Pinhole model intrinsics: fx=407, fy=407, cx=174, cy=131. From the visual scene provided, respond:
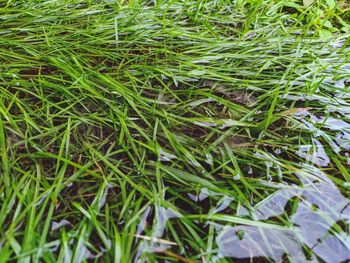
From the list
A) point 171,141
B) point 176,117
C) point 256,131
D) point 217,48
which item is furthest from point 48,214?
point 217,48

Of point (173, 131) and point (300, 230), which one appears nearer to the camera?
point (300, 230)

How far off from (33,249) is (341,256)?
3.41 ft

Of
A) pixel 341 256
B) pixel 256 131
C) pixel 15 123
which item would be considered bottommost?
pixel 341 256

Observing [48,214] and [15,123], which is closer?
[48,214]

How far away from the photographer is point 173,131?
1783mm

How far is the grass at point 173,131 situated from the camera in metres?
1.42

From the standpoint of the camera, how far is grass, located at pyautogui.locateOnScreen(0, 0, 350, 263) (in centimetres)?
142

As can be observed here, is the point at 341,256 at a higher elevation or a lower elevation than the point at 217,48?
lower

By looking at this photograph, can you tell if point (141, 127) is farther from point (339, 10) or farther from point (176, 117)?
point (339, 10)

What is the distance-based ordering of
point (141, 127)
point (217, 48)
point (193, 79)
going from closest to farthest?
point (141, 127), point (193, 79), point (217, 48)

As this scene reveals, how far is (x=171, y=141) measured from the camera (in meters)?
1.71

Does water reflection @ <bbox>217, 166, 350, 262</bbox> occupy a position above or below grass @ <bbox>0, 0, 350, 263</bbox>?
below

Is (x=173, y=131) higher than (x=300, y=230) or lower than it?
higher

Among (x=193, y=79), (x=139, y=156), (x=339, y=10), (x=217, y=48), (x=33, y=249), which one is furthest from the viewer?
(x=339, y=10)
